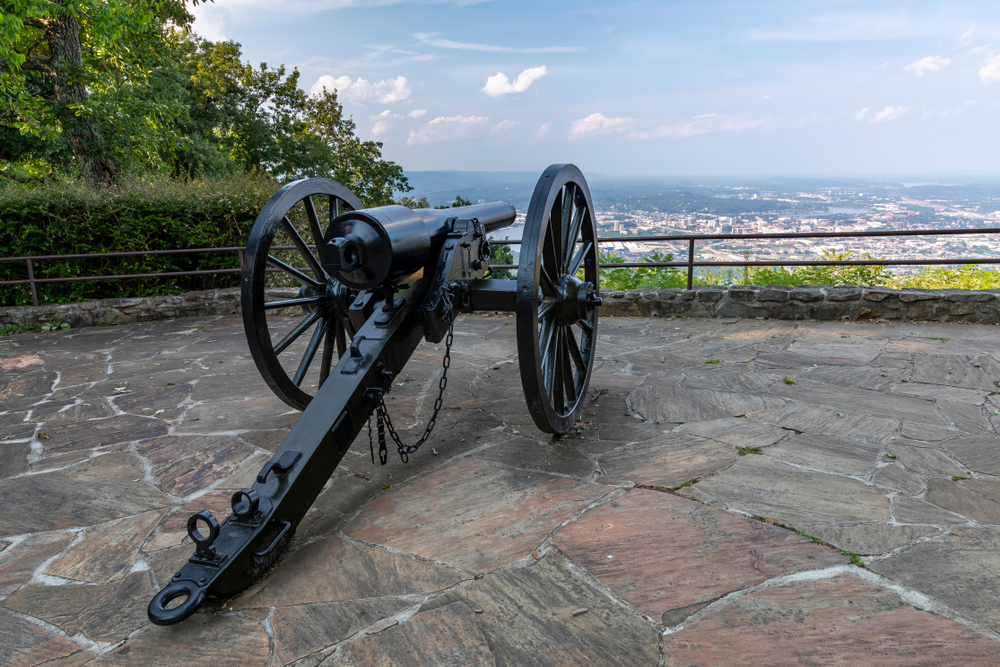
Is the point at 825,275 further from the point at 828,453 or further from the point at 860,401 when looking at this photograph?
the point at 828,453

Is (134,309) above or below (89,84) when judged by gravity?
below

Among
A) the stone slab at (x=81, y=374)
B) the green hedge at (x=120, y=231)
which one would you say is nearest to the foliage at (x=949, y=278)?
the stone slab at (x=81, y=374)

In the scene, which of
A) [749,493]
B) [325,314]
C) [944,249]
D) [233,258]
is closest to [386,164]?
[233,258]

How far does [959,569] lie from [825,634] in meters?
0.71

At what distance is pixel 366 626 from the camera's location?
6.75ft

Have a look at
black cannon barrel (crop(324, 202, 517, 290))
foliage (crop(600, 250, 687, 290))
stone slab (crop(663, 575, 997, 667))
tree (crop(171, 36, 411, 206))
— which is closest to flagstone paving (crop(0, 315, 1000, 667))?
stone slab (crop(663, 575, 997, 667))

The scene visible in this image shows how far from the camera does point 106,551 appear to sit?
2588 millimetres

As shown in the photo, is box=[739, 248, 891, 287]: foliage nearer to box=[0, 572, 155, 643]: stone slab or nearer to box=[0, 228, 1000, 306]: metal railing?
box=[0, 228, 1000, 306]: metal railing

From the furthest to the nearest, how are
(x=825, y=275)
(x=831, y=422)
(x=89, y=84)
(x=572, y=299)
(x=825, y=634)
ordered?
(x=89, y=84), (x=825, y=275), (x=831, y=422), (x=572, y=299), (x=825, y=634)

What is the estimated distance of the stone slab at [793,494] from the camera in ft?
8.75

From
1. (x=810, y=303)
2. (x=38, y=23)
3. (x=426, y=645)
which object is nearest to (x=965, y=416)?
(x=810, y=303)

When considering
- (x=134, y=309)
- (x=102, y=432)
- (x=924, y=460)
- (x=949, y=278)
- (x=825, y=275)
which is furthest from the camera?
(x=949, y=278)

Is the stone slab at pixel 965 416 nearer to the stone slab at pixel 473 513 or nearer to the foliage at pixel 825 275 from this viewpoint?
the stone slab at pixel 473 513

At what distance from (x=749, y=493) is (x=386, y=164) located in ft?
79.3
